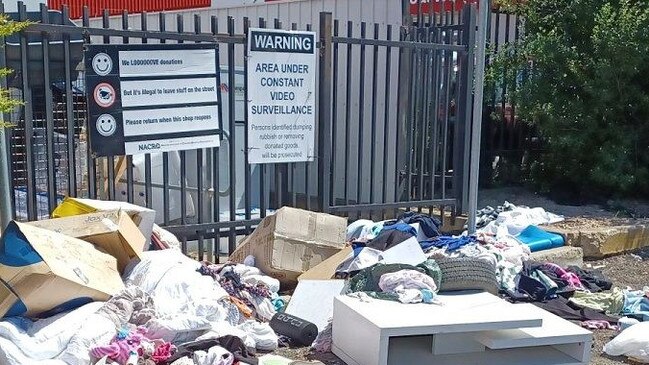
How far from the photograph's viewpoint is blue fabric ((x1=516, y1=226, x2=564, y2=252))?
697cm

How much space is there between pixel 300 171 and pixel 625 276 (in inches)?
152

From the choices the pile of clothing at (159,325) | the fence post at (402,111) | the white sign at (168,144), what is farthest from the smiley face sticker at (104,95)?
the fence post at (402,111)

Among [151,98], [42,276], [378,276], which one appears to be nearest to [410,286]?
[378,276]

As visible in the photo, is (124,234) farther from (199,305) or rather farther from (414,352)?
(414,352)

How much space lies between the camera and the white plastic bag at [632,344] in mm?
4684

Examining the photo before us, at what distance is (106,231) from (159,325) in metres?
0.83

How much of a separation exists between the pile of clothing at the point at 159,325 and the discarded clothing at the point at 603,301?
2.39m

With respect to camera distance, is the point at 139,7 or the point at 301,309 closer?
the point at 301,309

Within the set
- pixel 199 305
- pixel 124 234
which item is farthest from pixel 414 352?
pixel 124 234

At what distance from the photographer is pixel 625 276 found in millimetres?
6848

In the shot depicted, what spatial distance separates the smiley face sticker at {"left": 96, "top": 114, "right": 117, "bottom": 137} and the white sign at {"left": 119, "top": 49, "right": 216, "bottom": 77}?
336 millimetres

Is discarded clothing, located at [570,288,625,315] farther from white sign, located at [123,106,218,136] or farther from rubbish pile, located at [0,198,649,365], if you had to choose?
white sign, located at [123,106,218,136]

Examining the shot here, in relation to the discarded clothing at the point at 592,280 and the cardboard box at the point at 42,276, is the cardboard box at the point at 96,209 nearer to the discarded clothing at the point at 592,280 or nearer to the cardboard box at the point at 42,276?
the cardboard box at the point at 42,276

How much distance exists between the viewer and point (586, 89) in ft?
27.5
